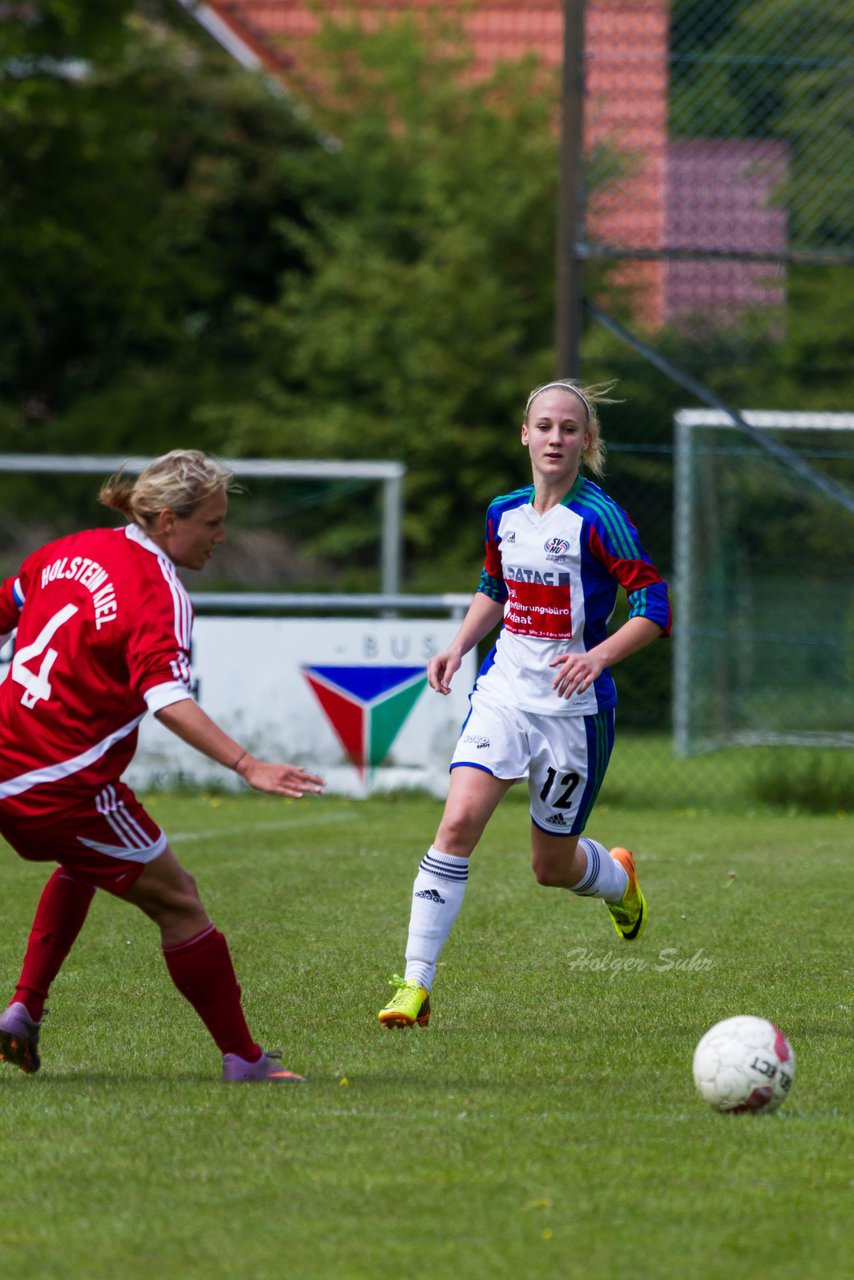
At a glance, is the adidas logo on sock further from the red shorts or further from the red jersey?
the red jersey

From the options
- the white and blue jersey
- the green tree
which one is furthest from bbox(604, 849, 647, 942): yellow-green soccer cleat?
the green tree

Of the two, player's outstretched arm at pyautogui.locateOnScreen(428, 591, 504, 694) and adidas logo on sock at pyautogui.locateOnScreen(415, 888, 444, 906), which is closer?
adidas logo on sock at pyautogui.locateOnScreen(415, 888, 444, 906)

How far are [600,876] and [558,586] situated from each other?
109 centimetres

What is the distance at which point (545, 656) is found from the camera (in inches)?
235

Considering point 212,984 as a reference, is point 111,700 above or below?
above

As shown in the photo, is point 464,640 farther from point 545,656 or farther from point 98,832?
point 98,832

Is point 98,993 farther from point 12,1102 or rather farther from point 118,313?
point 118,313

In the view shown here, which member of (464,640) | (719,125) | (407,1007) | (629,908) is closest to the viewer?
(407,1007)

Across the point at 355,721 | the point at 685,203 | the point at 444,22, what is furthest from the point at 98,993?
the point at 444,22

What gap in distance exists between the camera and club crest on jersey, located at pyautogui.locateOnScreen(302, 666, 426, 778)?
11.9 metres

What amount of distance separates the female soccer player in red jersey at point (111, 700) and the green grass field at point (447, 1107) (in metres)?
0.48

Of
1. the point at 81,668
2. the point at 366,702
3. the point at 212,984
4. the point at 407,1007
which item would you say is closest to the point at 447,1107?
the point at 212,984

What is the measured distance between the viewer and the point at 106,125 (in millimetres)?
20219

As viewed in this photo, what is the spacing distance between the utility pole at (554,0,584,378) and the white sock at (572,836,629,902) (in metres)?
5.82
